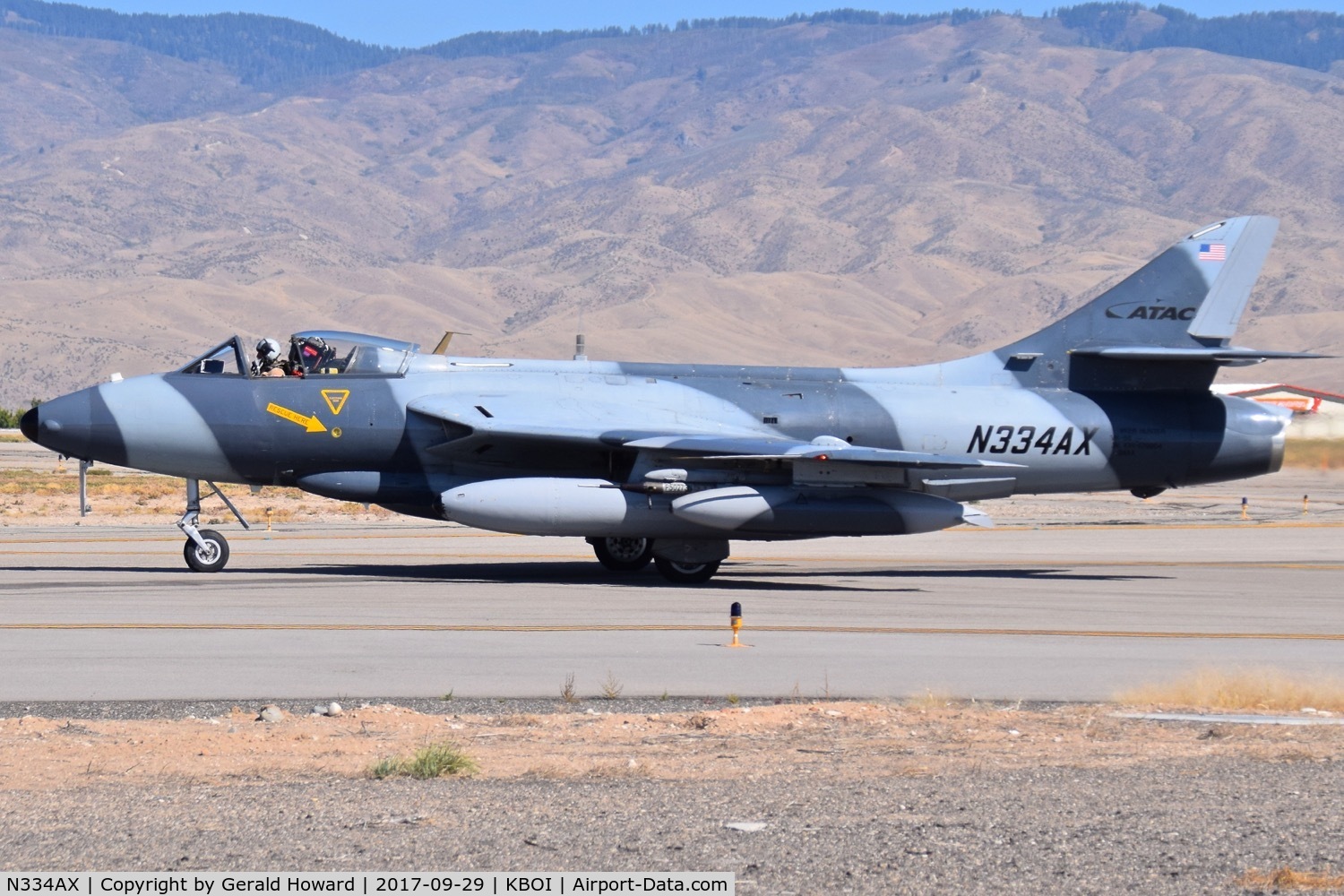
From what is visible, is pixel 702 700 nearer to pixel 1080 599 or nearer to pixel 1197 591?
pixel 1080 599

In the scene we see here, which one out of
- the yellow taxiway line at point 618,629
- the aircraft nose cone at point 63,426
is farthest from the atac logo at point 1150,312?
the aircraft nose cone at point 63,426

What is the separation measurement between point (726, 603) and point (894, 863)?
12.1 m

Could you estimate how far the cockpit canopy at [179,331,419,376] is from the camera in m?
22.2

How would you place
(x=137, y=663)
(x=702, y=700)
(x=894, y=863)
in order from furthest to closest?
(x=137, y=663) → (x=702, y=700) → (x=894, y=863)

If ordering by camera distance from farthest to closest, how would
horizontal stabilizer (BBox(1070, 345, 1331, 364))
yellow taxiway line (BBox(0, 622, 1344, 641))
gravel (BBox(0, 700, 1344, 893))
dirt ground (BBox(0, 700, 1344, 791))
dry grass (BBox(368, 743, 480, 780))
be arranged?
horizontal stabilizer (BBox(1070, 345, 1331, 364))
yellow taxiway line (BBox(0, 622, 1344, 641))
dirt ground (BBox(0, 700, 1344, 791))
dry grass (BBox(368, 743, 480, 780))
gravel (BBox(0, 700, 1344, 893))

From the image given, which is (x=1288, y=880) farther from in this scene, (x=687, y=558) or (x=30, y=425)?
(x=30, y=425)

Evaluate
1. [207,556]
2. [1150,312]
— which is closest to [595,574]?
[207,556]

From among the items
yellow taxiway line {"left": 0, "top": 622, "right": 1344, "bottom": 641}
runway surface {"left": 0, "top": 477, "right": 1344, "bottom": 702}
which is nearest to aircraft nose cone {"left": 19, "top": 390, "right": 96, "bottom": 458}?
runway surface {"left": 0, "top": 477, "right": 1344, "bottom": 702}

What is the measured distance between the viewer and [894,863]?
24.7 feet

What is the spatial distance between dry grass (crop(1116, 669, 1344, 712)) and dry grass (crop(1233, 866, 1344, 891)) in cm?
540

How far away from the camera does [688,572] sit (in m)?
22.1

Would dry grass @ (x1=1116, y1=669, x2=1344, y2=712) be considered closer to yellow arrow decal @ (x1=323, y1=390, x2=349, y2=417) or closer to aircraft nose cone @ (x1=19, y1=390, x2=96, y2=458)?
yellow arrow decal @ (x1=323, y1=390, x2=349, y2=417)

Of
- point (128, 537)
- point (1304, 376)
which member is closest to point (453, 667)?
point (128, 537)

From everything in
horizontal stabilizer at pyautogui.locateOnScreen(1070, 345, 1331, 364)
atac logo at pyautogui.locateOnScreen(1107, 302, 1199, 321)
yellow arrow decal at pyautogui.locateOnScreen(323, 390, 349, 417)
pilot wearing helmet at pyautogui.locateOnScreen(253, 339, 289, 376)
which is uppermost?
atac logo at pyautogui.locateOnScreen(1107, 302, 1199, 321)
